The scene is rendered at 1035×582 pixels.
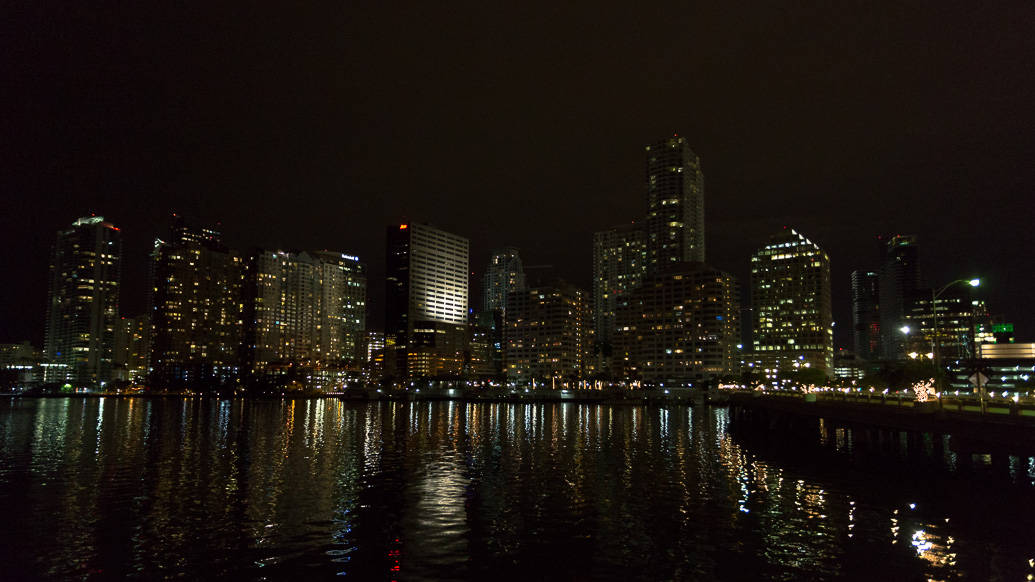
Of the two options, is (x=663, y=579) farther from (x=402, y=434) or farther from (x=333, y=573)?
(x=402, y=434)

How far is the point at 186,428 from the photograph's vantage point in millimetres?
87062

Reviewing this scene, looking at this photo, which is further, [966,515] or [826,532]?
[966,515]

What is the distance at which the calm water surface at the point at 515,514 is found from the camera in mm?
22703

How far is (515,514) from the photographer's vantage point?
31.0m

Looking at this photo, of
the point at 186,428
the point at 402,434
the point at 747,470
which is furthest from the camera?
the point at 186,428

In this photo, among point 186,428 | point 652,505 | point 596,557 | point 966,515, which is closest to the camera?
point 596,557

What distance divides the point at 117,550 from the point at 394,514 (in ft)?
34.8

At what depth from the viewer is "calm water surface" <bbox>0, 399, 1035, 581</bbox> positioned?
22.7 metres

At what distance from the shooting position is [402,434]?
78438 mm

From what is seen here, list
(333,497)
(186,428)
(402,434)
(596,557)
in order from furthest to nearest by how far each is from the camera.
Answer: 1. (186,428)
2. (402,434)
3. (333,497)
4. (596,557)

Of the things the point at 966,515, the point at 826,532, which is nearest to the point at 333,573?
the point at 826,532

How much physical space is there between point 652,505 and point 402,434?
49722 mm

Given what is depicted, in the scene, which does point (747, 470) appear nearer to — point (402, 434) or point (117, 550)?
point (117, 550)

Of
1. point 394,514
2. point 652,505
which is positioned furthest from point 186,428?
point 652,505
